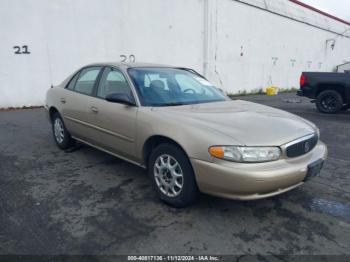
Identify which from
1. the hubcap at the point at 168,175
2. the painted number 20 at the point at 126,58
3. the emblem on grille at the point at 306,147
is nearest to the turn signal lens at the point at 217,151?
the hubcap at the point at 168,175

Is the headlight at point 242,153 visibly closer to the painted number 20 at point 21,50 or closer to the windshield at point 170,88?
the windshield at point 170,88

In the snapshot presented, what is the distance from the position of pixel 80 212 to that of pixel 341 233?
247 cm

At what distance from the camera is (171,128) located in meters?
2.95

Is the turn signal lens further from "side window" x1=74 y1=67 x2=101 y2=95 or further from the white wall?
the white wall

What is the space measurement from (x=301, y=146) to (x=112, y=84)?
2.39 metres

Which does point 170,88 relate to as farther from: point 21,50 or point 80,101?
point 21,50

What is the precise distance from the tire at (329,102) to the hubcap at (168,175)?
25.8ft

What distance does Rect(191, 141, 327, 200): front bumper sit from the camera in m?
2.55

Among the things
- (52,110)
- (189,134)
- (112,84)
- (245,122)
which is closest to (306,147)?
(245,122)

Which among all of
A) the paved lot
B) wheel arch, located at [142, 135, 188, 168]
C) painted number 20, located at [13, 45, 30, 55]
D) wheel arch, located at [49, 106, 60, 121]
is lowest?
the paved lot

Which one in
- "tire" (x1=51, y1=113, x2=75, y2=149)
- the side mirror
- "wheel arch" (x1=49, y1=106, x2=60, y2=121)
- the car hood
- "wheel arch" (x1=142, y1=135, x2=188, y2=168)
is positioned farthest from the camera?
"wheel arch" (x1=49, y1=106, x2=60, y2=121)

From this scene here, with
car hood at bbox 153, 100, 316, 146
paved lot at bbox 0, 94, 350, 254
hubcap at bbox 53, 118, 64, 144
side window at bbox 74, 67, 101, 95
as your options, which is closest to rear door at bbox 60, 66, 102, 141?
side window at bbox 74, 67, 101, 95

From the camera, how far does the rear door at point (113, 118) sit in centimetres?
346

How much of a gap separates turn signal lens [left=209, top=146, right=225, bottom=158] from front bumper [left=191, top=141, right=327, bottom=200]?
5 cm
